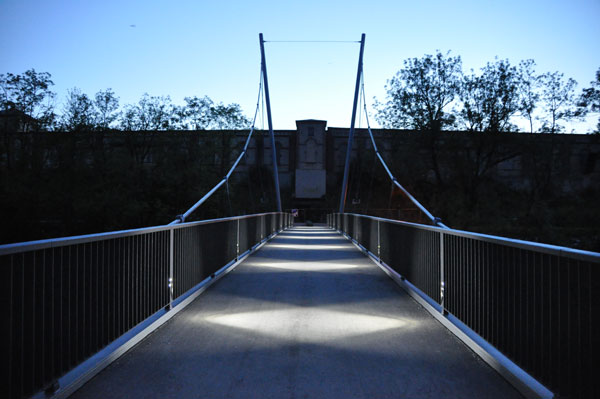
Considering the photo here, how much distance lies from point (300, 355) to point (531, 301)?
188 centimetres

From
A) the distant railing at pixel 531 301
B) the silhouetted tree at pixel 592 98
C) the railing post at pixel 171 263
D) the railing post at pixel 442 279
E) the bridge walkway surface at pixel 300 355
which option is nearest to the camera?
the distant railing at pixel 531 301

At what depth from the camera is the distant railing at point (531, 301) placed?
290 centimetres

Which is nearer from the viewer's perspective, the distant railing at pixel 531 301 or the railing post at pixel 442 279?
the distant railing at pixel 531 301

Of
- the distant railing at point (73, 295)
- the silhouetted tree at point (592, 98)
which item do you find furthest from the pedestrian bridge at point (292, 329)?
the silhouetted tree at point (592, 98)

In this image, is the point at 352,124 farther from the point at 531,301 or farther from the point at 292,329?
the point at 531,301

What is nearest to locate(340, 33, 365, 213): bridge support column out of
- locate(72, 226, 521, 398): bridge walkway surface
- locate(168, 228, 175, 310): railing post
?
locate(72, 226, 521, 398): bridge walkway surface

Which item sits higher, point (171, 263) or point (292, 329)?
point (171, 263)

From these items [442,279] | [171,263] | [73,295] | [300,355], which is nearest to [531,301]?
[300,355]

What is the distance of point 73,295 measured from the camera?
146 inches

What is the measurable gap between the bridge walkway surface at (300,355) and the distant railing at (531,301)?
0.28 m

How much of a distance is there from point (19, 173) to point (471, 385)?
124 ft

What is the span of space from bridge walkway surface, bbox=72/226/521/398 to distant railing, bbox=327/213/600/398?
0.28 m

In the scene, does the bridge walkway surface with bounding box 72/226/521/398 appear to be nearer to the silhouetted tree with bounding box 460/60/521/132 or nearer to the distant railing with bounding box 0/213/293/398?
the distant railing with bounding box 0/213/293/398

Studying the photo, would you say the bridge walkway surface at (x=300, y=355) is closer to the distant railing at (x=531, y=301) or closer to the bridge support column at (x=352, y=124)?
the distant railing at (x=531, y=301)
